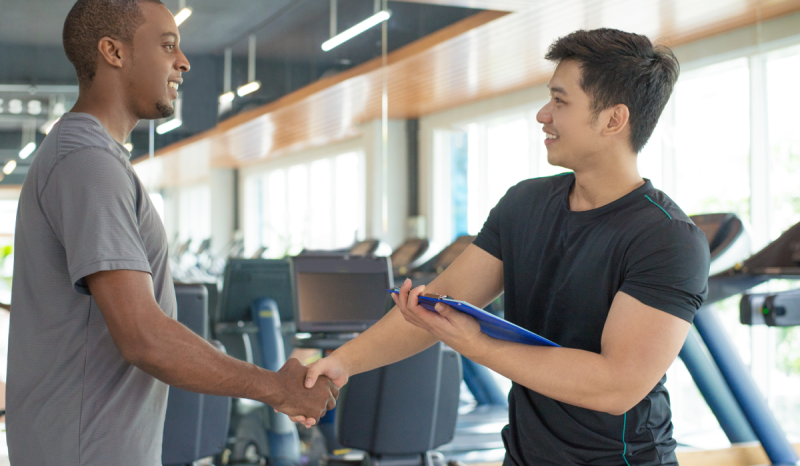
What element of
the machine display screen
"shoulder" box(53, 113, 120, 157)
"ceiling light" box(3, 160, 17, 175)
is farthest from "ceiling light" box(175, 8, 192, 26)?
"shoulder" box(53, 113, 120, 157)

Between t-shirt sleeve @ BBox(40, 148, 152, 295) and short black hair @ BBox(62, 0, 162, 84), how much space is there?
0.83 feet

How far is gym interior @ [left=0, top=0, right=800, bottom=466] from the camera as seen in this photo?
3.84 m

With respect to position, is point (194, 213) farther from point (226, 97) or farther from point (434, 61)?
point (434, 61)

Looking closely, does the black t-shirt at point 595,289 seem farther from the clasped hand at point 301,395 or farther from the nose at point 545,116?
Answer: the clasped hand at point 301,395

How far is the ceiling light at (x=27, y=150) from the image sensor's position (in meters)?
4.34

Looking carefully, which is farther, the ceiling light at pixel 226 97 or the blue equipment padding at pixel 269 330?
the ceiling light at pixel 226 97

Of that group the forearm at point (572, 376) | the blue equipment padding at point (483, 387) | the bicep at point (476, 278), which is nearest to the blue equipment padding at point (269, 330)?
the blue equipment padding at point (483, 387)

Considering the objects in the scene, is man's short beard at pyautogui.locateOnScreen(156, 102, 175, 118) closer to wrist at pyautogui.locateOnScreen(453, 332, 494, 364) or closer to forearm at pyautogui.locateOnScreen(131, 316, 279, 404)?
forearm at pyautogui.locateOnScreen(131, 316, 279, 404)

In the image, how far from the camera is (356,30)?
5715 mm

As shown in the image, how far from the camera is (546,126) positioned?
1.57m

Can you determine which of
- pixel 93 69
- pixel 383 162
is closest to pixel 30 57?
pixel 383 162

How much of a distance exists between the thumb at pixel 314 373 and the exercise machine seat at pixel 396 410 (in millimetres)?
1118

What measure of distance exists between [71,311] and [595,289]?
0.95 meters

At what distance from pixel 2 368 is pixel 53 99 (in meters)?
1.62
